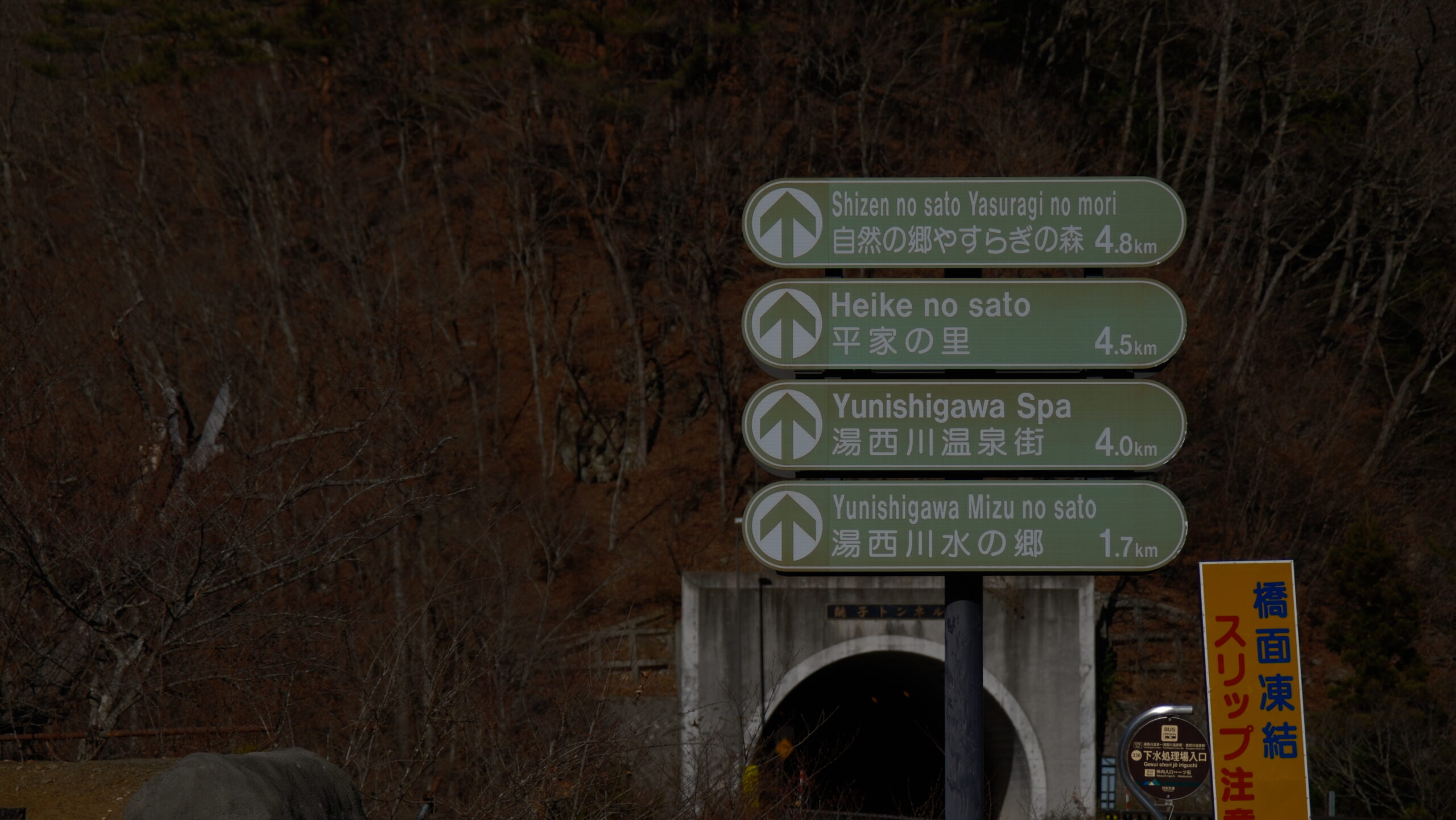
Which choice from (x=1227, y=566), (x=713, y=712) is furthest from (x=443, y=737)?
(x=713, y=712)

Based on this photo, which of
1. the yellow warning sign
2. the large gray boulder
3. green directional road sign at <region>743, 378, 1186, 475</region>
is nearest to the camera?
the large gray boulder

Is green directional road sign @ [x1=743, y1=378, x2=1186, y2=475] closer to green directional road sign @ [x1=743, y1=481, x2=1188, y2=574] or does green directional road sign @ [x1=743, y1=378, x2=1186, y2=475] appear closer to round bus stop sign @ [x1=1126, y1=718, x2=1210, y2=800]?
green directional road sign @ [x1=743, y1=481, x2=1188, y2=574]

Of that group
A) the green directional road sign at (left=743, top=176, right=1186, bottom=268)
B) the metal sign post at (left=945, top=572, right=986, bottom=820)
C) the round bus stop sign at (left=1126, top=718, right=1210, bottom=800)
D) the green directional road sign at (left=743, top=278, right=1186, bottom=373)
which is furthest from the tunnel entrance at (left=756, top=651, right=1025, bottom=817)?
the green directional road sign at (left=743, top=176, right=1186, bottom=268)

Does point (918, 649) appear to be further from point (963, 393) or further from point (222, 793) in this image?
point (222, 793)

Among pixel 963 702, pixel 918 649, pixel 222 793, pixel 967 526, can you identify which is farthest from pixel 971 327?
pixel 918 649

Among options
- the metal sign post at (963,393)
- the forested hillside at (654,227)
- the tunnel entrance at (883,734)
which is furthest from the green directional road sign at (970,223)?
the forested hillside at (654,227)

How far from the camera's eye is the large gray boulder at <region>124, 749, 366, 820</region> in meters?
5.64

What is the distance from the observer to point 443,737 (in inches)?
373

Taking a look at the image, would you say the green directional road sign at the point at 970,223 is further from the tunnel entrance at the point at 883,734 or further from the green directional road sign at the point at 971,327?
the tunnel entrance at the point at 883,734

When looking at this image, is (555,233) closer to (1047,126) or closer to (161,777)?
(1047,126)

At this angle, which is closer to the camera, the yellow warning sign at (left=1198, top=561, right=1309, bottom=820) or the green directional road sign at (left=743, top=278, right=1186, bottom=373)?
the green directional road sign at (left=743, top=278, right=1186, bottom=373)

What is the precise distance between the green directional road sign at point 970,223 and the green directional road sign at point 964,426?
25.4 inches

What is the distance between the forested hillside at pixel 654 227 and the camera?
90.3ft

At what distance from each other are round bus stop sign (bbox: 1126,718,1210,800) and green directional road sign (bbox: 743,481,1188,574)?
375 centimetres
